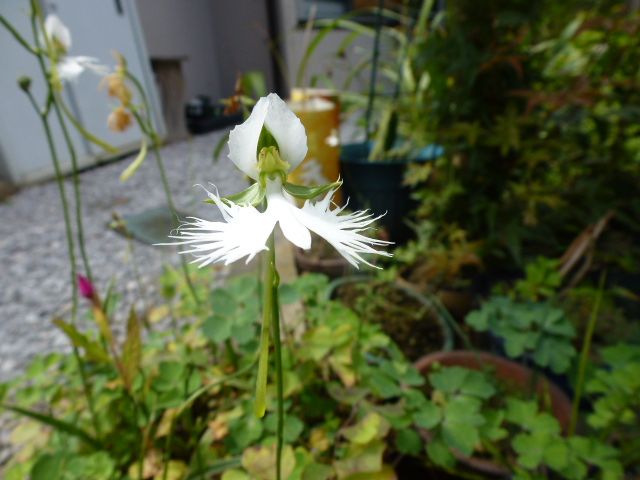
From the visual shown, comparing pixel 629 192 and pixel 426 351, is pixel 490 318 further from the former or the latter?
pixel 629 192

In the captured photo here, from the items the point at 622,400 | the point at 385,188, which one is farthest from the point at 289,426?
the point at 385,188

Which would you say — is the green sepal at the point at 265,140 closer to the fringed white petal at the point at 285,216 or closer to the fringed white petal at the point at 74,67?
the fringed white petal at the point at 285,216

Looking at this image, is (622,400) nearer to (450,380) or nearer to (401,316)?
(450,380)

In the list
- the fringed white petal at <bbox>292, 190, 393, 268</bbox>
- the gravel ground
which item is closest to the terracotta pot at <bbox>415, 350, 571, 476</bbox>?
the fringed white petal at <bbox>292, 190, 393, 268</bbox>

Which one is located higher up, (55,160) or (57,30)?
(57,30)

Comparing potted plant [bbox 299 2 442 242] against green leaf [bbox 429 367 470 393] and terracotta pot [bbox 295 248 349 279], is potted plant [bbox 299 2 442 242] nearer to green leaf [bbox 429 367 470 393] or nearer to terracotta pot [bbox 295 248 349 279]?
terracotta pot [bbox 295 248 349 279]

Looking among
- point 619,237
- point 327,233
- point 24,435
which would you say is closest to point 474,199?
point 619,237
